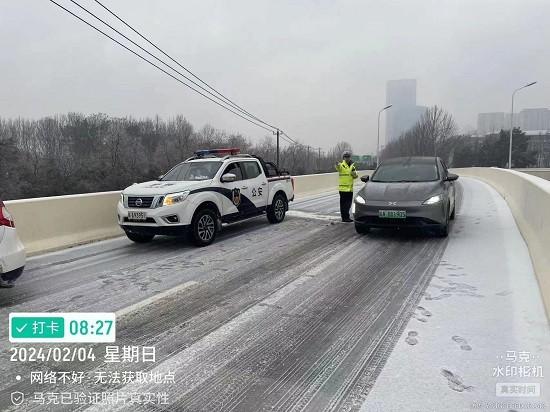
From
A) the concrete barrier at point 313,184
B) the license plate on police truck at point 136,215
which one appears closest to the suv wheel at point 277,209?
the license plate on police truck at point 136,215

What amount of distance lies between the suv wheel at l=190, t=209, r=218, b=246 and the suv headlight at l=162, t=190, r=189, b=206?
441 mm

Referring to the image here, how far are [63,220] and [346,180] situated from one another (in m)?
6.29

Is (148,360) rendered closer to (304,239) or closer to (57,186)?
(304,239)

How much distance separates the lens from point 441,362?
336cm

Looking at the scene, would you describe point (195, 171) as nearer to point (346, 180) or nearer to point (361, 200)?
point (361, 200)

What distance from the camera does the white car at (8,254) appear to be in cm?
445

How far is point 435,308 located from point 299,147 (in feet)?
253

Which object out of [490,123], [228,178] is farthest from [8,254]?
[490,123]

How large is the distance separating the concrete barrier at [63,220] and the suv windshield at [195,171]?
163 centimetres

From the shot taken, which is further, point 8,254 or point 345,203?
point 345,203

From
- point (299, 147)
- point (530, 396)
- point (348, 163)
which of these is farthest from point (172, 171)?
point (299, 147)

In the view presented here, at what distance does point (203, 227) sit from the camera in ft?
25.8

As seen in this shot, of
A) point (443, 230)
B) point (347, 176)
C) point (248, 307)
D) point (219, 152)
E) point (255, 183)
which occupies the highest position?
point (219, 152)

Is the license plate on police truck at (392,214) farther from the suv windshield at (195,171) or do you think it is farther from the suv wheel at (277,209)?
the suv windshield at (195,171)
